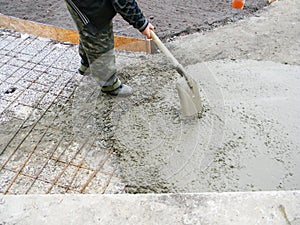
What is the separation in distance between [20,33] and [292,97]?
3.04m

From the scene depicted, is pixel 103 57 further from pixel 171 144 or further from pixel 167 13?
pixel 167 13

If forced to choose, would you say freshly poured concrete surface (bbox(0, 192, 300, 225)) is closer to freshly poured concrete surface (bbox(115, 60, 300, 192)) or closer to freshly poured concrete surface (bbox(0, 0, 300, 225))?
freshly poured concrete surface (bbox(0, 0, 300, 225))

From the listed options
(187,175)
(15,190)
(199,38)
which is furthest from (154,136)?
(199,38)

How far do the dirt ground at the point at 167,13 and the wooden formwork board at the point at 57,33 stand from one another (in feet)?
1.16

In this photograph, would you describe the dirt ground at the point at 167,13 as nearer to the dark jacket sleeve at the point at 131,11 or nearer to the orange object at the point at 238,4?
the orange object at the point at 238,4

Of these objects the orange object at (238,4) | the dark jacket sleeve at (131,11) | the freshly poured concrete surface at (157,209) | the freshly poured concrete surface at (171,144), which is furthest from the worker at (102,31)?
the orange object at (238,4)

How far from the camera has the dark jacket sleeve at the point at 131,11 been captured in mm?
2461

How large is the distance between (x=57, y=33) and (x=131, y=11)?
5.19 ft

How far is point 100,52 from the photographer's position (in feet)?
9.40

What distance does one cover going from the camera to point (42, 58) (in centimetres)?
357

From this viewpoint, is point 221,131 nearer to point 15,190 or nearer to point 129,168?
point 129,168

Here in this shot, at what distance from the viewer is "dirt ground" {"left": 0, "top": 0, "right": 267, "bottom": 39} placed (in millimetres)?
3998

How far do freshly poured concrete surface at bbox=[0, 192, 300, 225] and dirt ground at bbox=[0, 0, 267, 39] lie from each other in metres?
2.49

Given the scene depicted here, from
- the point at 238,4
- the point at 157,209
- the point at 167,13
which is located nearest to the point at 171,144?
the point at 157,209
